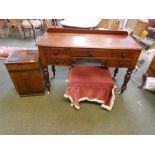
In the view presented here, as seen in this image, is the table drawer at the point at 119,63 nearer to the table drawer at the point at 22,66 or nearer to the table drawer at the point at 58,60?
the table drawer at the point at 58,60

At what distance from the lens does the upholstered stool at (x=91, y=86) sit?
1.39 metres

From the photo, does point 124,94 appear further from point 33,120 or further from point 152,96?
point 33,120

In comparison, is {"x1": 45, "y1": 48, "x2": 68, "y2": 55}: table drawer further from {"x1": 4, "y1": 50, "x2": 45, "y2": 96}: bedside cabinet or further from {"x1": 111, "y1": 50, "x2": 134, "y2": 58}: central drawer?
{"x1": 111, "y1": 50, "x2": 134, "y2": 58}: central drawer

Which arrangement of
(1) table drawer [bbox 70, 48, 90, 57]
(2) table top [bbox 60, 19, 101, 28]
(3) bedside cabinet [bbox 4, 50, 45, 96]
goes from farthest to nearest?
(2) table top [bbox 60, 19, 101, 28]
(3) bedside cabinet [bbox 4, 50, 45, 96]
(1) table drawer [bbox 70, 48, 90, 57]

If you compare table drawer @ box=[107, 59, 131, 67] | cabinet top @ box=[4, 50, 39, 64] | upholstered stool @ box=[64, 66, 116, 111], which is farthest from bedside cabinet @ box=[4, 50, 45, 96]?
table drawer @ box=[107, 59, 131, 67]

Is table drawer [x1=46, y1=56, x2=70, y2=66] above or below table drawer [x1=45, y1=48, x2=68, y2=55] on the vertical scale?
below

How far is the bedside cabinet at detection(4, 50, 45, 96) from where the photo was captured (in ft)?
4.46

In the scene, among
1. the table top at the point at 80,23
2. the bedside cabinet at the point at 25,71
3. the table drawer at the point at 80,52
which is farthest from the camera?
the table top at the point at 80,23

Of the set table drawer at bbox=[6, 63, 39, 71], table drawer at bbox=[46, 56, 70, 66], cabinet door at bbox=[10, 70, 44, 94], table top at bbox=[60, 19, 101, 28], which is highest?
table top at bbox=[60, 19, 101, 28]

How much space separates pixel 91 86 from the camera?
1396 millimetres

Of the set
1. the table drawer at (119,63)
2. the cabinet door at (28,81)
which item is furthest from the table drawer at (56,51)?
the table drawer at (119,63)

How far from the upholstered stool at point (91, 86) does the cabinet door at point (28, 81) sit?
0.39 m
